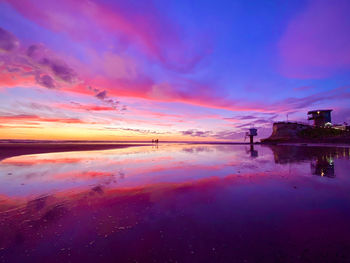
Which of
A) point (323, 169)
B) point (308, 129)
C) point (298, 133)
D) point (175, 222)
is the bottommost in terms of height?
point (175, 222)

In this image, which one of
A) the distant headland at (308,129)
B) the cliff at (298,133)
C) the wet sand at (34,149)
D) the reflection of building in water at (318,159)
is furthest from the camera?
the distant headland at (308,129)

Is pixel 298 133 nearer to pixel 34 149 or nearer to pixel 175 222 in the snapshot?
pixel 175 222

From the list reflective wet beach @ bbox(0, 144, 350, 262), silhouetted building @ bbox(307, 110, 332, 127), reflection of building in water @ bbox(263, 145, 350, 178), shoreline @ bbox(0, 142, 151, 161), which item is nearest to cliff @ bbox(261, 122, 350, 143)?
silhouetted building @ bbox(307, 110, 332, 127)

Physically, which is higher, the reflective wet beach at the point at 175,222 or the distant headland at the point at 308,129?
the distant headland at the point at 308,129

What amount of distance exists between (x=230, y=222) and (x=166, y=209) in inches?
84.1

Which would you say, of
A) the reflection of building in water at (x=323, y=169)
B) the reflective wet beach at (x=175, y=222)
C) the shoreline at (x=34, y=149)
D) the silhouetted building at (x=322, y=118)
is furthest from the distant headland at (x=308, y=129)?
the reflective wet beach at (x=175, y=222)

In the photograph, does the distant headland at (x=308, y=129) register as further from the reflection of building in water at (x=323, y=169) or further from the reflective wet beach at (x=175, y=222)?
the reflective wet beach at (x=175, y=222)

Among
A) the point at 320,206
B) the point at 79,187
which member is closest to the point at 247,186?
the point at 320,206

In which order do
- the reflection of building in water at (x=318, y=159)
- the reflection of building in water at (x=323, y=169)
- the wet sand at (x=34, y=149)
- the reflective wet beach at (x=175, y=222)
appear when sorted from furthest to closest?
1. the wet sand at (x=34, y=149)
2. the reflection of building in water at (x=318, y=159)
3. the reflection of building in water at (x=323, y=169)
4. the reflective wet beach at (x=175, y=222)

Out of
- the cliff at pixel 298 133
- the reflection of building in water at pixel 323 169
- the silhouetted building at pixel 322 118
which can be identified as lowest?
the reflection of building in water at pixel 323 169

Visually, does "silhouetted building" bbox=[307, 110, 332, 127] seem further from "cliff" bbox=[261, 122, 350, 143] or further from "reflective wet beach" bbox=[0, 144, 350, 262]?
"reflective wet beach" bbox=[0, 144, 350, 262]

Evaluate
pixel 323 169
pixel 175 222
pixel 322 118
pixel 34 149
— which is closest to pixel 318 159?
pixel 323 169

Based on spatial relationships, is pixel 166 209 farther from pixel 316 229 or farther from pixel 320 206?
pixel 320 206

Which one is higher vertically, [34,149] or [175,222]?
[34,149]
